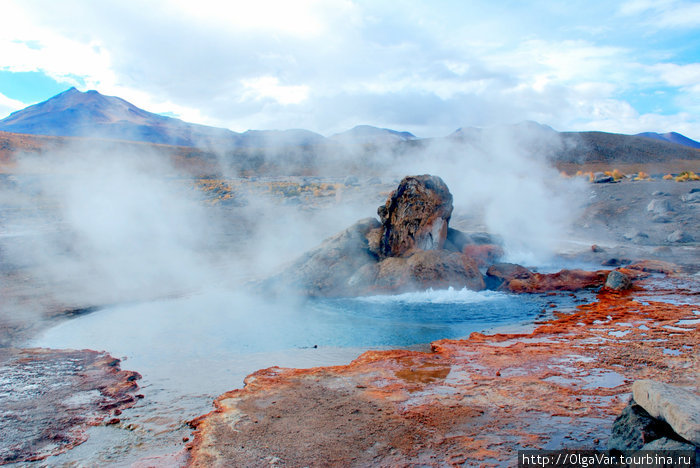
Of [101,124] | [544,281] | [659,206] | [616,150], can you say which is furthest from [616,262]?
[101,124]

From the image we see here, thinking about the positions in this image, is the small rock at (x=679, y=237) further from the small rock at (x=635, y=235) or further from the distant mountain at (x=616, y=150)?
the distant mountain at (x=616, y=150)

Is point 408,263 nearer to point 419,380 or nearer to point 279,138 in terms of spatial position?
point 419,380

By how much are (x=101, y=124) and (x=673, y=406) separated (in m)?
59.2

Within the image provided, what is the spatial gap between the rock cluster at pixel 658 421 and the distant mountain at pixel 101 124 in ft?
151

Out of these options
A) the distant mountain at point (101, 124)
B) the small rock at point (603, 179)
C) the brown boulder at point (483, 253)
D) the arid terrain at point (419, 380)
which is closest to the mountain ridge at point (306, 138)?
the distant mountain at point (101, 124)

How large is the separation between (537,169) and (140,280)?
17809 millimetres

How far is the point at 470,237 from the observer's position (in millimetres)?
11461

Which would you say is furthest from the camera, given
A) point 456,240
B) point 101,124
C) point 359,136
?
point 101,124

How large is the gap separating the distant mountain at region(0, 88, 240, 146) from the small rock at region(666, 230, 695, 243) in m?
39.7

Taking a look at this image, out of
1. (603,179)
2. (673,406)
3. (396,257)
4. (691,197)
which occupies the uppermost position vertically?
(603,179)

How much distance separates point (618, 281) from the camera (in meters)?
8.56

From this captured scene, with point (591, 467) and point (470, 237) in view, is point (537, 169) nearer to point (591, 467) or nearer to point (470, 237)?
point (470, 237)

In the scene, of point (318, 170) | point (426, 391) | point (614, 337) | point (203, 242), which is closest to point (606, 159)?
point (318, 170)

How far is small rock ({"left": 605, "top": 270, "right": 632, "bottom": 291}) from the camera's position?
28.0 ft
